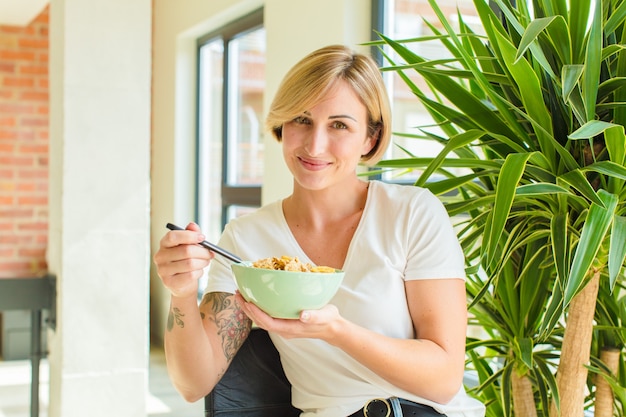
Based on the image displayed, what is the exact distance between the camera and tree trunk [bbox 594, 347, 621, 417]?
5.68ft

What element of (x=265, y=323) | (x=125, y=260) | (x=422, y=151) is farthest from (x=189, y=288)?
(x=422, y=151)

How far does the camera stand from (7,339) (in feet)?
18.4

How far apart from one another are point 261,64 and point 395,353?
A: 3.93m

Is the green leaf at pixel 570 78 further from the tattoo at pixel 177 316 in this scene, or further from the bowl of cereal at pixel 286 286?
the tattoo at pixel 177 316

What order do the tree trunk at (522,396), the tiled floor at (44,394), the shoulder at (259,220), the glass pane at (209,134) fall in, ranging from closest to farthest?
the shoulder at (259,220) → the tree trunk at (522,396) → the tiled floor at (44,394) → the glass pane at (209,134)

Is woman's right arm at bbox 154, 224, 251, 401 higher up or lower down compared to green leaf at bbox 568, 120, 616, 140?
lower down

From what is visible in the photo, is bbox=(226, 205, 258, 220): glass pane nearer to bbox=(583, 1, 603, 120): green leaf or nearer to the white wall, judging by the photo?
the white wall

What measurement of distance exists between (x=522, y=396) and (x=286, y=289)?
921 mm

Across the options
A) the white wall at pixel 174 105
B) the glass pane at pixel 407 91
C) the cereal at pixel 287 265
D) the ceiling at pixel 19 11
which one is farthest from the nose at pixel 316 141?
the ceiling at pixel 19 11

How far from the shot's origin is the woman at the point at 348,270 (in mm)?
A: 1430

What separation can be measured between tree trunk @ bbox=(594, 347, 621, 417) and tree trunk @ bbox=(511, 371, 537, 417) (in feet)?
0.49

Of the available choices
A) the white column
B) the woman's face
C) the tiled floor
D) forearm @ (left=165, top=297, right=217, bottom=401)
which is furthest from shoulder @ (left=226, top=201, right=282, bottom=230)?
the tiled floor

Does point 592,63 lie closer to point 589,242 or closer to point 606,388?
point 589,242

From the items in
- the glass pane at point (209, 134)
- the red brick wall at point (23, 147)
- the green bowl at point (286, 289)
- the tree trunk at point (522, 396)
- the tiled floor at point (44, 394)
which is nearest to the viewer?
the green bowl at point (286, 289)
